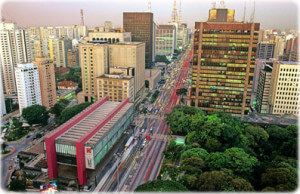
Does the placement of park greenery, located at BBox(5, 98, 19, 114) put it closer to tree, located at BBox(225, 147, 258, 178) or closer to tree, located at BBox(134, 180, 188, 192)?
tree, located at BBox(134, 180, 188, 192)

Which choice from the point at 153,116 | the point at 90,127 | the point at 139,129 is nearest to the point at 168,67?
the point at 153,116

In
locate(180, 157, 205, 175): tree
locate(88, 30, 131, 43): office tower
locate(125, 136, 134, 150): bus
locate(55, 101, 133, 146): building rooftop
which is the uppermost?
locate(88, 30, 131, 43): office tower

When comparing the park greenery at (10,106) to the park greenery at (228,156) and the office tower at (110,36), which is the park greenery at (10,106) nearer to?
the office tower at (110,36)

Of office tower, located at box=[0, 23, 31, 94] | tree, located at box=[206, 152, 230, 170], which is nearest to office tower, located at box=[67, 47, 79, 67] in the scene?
office tower, located at box=[0, 23, 31, 94]

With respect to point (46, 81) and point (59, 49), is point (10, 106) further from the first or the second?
point (59, 49)

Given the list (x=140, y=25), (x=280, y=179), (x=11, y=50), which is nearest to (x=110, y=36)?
(x=140, y=25)

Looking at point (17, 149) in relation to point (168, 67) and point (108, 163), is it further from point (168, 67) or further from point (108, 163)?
point (168, 67)
